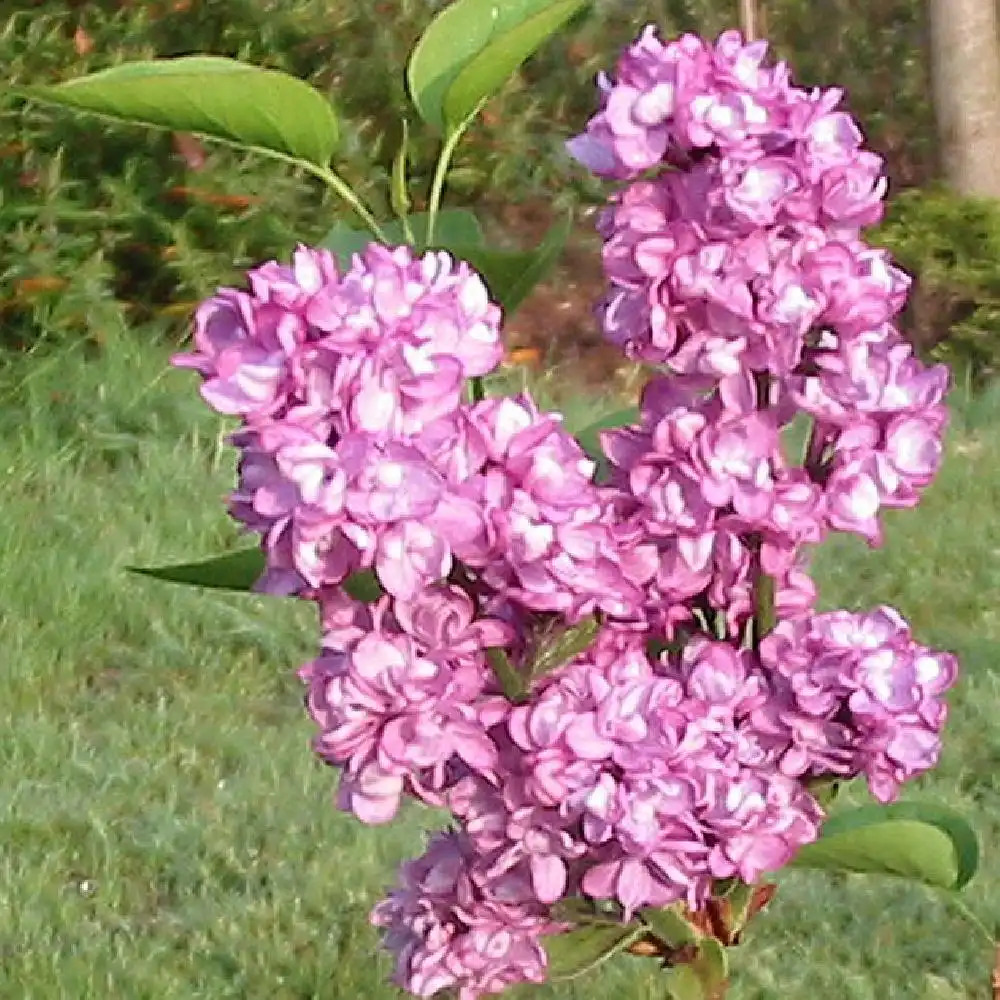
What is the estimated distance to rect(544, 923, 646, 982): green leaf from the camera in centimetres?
113

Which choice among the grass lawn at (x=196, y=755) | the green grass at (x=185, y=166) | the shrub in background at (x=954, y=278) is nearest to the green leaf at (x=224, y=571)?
the grass lawn at (x=196, y=755)

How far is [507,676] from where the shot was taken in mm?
993

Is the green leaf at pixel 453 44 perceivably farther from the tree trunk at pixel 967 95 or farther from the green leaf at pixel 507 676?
the tree trunk at pixel 967 95

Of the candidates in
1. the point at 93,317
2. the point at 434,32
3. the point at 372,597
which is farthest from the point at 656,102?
the point at 93,317

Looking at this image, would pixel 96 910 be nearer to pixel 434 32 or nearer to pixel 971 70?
pixel 434 32

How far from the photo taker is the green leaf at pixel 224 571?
102 centimetres

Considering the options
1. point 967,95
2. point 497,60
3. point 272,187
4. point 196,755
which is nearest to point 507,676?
point 497,60

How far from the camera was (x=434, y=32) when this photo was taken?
1.04m

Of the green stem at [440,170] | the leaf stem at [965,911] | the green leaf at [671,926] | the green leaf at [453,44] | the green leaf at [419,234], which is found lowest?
the leaf stem at [965,911]

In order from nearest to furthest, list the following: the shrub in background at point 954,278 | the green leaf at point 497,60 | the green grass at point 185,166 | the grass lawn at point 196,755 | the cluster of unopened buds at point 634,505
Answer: the cluster of unopened buds at point 634,505, the green leaf at point 497,60, the grass lawn at point 196,755, the green grass at point 185,166, the shrub in background at point 954,278

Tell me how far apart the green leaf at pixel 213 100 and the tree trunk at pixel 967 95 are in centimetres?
449

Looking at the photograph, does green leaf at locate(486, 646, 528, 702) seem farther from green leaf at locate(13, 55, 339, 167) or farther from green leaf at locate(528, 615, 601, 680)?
green leaf at locate(13, 55, 339, 167)

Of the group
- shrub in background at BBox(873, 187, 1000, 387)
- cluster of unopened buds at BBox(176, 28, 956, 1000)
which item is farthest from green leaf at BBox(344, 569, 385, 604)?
shrub in background at BBox(873, 187, 1000, 387)

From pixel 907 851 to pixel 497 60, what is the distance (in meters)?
0.43
